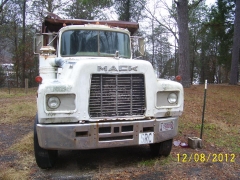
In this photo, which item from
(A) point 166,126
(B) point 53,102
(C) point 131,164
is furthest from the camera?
(C) point 131,164

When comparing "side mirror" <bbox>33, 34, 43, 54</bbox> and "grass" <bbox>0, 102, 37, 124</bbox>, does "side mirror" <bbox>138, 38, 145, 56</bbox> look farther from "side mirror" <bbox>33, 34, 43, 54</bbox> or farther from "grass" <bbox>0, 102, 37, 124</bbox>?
"grass" <bbox>0, 102, 37, 124</bbox>

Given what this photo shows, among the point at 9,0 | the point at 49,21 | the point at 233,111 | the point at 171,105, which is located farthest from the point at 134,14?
the point at 171,105

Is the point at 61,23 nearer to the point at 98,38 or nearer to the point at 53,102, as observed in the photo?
the point at 98,38

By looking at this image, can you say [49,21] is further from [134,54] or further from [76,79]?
[76,79]

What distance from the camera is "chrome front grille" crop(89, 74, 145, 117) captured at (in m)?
3.89

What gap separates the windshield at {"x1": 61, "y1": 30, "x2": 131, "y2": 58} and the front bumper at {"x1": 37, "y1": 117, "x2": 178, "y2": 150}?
1.82 metres

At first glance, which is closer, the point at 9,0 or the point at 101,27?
the point at 101,27

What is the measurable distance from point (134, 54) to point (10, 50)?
2446 centimetres

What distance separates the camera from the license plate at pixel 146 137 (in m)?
4.04

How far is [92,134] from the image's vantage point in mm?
3797

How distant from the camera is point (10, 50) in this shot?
90.6 feet
